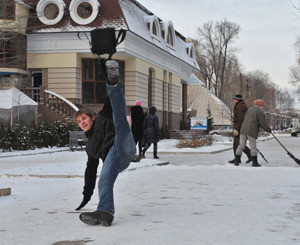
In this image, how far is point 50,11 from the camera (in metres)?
31.8

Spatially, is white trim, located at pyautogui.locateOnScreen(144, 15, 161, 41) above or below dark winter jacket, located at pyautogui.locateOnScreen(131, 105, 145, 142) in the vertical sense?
above

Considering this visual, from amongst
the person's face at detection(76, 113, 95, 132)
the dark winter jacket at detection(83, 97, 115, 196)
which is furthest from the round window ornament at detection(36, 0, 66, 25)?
the dark winter jacket at detection(83, 97, 115, 196)

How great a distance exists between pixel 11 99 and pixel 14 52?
5.67 m

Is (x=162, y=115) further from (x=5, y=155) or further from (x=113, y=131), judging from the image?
(x=113, y=131)

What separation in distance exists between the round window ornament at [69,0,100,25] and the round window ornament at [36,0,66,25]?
0.71 meters

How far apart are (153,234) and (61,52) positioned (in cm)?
2822

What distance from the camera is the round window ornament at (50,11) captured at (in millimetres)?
31141

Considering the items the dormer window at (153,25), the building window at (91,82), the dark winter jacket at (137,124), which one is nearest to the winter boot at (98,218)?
the dark winter jacket at (137,124)

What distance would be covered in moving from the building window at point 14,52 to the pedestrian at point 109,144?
25.3 m

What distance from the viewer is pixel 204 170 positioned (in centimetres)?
1310

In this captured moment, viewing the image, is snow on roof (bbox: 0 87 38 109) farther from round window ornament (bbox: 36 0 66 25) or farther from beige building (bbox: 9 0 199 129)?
round window ornament (bbox: 36 0 66 25)

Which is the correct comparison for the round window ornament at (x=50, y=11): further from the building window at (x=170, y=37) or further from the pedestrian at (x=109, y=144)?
the pedestrian at (x=109, y=144)

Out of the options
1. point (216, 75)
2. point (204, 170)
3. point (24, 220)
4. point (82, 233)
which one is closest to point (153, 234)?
point (82, 233)

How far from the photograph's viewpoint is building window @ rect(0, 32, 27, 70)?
100 feet
